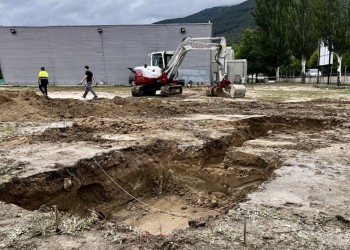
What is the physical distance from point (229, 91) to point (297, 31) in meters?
22.8

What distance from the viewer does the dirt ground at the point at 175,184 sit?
3.78 metres

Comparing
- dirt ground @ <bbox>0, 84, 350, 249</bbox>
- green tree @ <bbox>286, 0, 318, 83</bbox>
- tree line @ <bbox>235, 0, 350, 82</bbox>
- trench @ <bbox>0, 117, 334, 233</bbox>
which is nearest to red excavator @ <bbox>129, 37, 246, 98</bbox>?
dirt ground @ <bbox>0, 84, 350, 249</bbox>

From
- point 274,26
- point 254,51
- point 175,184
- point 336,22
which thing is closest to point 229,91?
point 175,184

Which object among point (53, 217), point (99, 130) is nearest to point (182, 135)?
point (99, 130)

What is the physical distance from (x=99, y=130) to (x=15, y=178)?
4305 millimetres

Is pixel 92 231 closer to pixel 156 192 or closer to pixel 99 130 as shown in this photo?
pixel 156 192

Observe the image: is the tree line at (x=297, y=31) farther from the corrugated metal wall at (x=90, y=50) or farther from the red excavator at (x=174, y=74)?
the red excavator at (x=174, y=74)

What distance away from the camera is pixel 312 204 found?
4.68m

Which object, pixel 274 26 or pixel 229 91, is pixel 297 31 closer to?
pixel 274 26

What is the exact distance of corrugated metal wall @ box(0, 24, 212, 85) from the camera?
37125 millimetres

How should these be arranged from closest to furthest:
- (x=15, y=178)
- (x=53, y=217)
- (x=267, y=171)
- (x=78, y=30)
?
(x=53, y=217) → (x=15, y=178) → (x=267, y=171) → (x=78, y=30)

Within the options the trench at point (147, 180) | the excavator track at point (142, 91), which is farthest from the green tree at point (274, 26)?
the trench at point (147, 180)

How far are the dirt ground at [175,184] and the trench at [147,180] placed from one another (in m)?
0.02

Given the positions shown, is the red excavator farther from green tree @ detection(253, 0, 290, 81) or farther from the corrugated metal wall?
green tree @ detection(253, 0, 290, 81)
